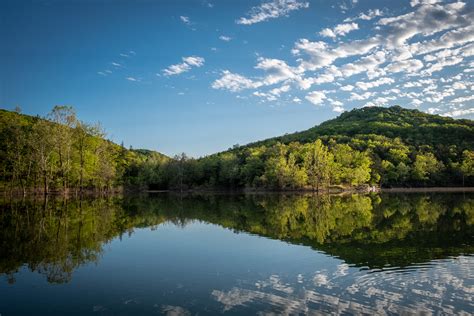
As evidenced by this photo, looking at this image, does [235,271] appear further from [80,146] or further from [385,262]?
[80,146]

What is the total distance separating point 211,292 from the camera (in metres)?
11.4

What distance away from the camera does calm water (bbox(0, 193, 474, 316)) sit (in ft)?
33.4

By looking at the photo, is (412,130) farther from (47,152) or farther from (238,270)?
(238,270)

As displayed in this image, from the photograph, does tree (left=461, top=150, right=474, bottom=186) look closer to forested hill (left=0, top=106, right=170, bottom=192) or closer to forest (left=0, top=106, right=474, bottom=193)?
forest (left=0, top=106, right=474, bottom=193)

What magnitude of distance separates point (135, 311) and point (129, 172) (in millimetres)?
125051

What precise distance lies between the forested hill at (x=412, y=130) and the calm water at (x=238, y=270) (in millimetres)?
124684

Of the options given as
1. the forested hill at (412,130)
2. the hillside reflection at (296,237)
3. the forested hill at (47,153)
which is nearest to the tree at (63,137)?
the forested hill at (47,153)

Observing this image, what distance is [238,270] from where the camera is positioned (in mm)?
14414

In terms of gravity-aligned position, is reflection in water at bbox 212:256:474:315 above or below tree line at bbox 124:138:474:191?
below

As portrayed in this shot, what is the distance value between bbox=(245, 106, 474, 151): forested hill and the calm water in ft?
409

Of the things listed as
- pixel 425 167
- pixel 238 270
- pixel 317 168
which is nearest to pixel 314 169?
pixel 317 168

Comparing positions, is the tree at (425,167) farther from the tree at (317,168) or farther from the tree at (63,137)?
the tree at (63,137)

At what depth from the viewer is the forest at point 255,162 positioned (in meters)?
68.1

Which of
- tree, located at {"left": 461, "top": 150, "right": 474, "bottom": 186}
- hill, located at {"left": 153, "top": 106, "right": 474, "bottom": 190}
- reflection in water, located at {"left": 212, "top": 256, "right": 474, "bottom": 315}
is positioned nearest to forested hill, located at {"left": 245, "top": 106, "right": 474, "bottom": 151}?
hill, located at {"left": 153, "top": 106, "right": 474, "bottom": 190}
